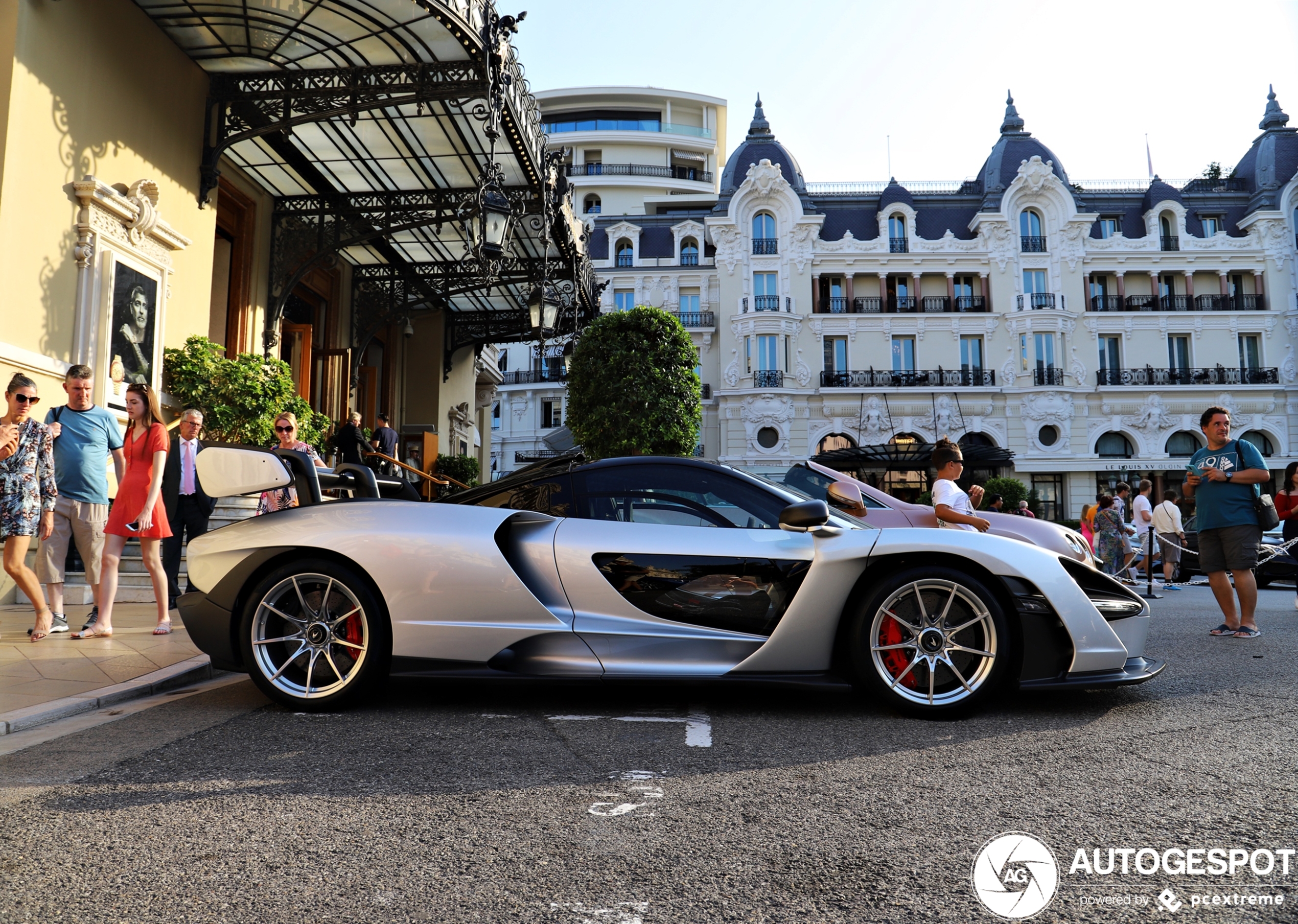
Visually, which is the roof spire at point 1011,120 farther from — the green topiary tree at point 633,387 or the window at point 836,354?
the green topiary tree at point 633,387

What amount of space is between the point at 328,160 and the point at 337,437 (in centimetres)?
455

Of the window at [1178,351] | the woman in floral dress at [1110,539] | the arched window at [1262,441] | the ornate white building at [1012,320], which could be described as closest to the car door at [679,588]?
the woman in floral dress at [1110,539]

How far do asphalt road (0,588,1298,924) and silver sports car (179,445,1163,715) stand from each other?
23cm

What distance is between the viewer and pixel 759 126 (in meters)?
46.2

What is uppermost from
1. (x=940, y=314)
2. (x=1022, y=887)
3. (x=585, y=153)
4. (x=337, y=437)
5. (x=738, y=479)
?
(x=585, y=153)

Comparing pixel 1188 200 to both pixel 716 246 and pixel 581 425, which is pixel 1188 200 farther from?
pixel 581 425

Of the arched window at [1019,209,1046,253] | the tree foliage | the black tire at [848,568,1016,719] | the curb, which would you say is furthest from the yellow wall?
the arched window at [1019,209,1046,253]

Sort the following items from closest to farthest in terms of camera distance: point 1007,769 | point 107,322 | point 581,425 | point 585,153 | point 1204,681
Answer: point 1007,769 < point 1204,681 < point 107,322 < point 581,425 < point 585,153

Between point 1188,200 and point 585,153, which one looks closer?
point 1188,200

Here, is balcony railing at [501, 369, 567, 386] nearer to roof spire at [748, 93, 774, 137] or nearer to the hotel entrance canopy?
roof spire at [748, 93, 774, 137]

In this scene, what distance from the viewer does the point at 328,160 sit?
45.7 ft

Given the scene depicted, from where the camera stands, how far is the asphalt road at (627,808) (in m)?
2.04

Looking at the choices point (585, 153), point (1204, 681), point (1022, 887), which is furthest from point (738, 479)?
point (585, 153)

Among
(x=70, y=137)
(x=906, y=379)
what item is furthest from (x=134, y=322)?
(x=906, y=379)
